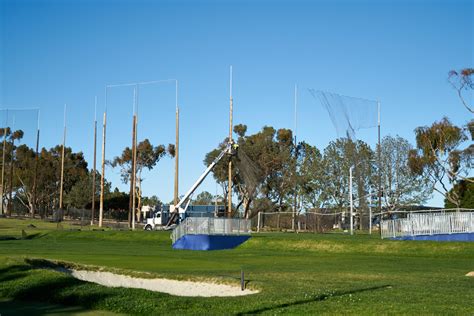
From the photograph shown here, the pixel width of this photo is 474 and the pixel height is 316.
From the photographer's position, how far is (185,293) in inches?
754

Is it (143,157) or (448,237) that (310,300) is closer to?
(448,237)

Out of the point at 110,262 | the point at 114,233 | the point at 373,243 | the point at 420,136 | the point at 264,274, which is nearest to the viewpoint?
the point at 264,274

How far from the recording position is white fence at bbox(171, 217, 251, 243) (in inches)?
1776

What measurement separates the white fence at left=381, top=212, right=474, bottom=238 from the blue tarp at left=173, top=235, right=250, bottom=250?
10.9 metres

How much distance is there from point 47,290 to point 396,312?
29.0ft

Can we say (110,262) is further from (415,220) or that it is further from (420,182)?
(420,182)

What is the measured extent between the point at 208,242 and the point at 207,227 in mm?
1125

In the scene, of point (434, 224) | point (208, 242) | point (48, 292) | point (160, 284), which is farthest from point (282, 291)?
point (208, 242)

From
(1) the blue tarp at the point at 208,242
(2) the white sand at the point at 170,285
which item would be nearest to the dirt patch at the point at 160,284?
(2) the white sand at the point at 170,285

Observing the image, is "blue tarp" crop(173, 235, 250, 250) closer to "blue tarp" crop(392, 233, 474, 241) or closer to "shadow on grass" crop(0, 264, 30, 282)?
"blue tarp" crop(392, 233, 474, 241)

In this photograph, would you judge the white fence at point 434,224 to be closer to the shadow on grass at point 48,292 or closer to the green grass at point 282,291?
the green grass at point 282,291

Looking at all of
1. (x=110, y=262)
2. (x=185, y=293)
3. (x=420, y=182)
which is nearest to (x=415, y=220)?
(x=110, y=262)

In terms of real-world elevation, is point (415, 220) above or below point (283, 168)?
below

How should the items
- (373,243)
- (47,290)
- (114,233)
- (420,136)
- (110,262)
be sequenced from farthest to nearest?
(420,136)
(114,233)
(373,243)
(110,262)
(47,290)
